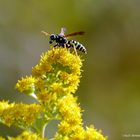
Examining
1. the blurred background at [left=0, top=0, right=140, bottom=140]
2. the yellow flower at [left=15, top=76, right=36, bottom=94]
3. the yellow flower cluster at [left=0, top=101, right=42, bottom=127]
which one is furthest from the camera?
the blurred background at [left=0, top=0, right=140, bottom=140]

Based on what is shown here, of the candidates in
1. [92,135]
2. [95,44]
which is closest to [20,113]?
[92,135]

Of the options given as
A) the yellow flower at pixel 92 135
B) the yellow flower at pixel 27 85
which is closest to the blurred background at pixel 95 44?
the yellow flower at pixel 27 85

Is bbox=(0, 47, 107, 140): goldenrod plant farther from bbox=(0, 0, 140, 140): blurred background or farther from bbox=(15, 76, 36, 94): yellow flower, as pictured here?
bbox=(0, 0, 140, 140): blurred background

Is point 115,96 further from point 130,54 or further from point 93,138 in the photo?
point 93,138

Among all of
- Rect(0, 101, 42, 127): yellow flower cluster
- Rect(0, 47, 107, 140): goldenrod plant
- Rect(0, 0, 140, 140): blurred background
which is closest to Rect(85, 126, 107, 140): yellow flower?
Rect(0, 47, 107, 140): goldenrod plant

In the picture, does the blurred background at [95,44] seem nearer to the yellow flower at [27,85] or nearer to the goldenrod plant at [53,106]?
the yellow flower at [27,85]

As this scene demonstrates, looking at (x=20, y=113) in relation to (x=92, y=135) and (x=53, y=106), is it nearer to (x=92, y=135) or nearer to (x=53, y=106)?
(x=53, y=106)

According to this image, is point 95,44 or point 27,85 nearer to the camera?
point 27,85
